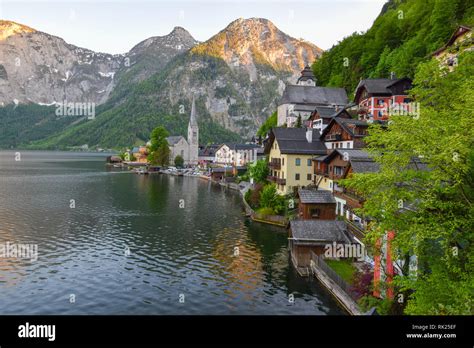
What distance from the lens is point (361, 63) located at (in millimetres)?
110250

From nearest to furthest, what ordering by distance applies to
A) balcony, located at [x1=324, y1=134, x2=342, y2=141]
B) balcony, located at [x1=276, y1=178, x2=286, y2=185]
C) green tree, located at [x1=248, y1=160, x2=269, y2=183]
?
1. balcony, located at [x1=324, y1=134, x2=342, y2=141]
2. balcony, located at [x1=276, y1=178, x2=286, y2=185]
3. green tree, located at [x1=248, y1=160, x2=269, y2=183]

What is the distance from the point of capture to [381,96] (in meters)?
72.8

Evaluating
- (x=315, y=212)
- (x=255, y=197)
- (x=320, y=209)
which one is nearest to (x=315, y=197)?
(x=320, y=209)

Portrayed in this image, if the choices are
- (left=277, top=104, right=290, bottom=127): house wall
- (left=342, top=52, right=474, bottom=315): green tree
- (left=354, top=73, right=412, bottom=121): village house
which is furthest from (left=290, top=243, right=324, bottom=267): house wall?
(left=277, top=104, right=290, bottom=127): house wall

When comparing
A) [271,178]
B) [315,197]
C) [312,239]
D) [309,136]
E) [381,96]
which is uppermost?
[381,96]

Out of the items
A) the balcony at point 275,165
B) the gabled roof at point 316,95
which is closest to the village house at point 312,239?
the balcony at point 275,165

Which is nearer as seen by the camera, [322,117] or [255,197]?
[255,197]

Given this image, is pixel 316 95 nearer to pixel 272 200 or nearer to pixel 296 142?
pixel 296 142

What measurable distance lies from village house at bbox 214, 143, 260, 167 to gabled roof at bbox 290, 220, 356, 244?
97059mm

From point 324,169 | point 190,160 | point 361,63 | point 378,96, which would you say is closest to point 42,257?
point 324,169

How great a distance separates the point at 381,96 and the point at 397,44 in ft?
148

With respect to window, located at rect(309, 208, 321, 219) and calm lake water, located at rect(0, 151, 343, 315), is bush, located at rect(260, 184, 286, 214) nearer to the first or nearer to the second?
A: calm lake water, located at rect(0, 151, 343, 315)

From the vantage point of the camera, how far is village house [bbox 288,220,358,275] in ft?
119
